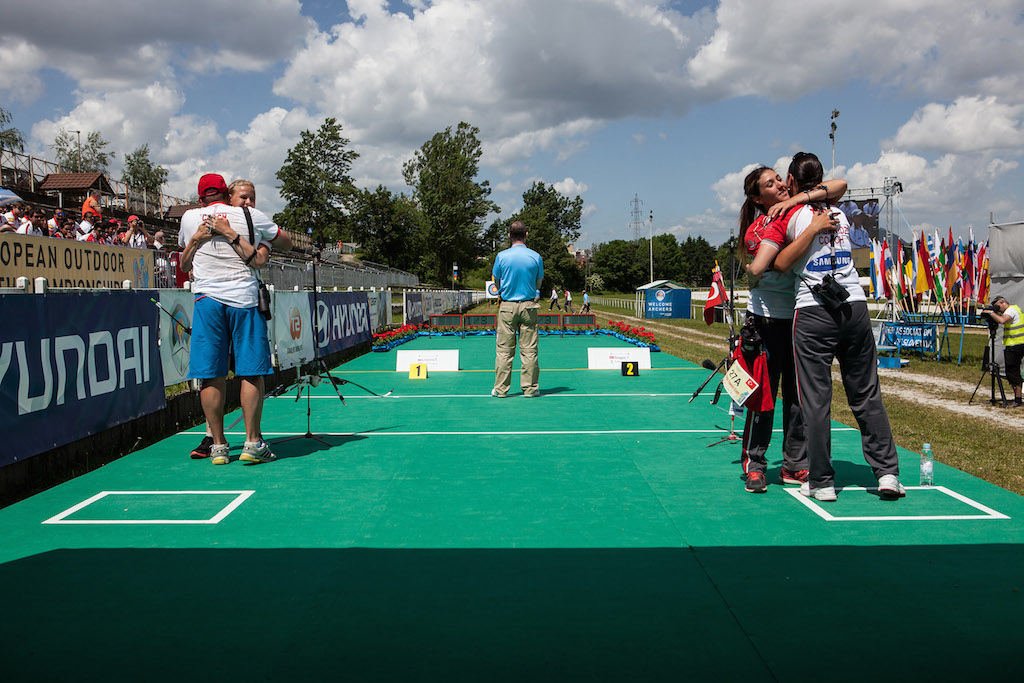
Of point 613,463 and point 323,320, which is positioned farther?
point 323,320

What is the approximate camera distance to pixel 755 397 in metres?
5.03

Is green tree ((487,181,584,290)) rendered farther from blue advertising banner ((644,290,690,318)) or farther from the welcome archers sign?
the welcome archers sign

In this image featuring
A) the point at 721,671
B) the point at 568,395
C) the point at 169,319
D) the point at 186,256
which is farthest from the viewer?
the point at 568,395

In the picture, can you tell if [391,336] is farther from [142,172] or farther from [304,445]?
[142,172]

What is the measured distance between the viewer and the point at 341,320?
1557cm

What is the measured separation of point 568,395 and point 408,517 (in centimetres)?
576

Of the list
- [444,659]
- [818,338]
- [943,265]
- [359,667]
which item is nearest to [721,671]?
[444,659]

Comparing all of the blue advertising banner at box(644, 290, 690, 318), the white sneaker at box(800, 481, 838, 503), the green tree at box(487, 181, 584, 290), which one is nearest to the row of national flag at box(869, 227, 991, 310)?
the white sneaker at box(800, 481, 838, 503)

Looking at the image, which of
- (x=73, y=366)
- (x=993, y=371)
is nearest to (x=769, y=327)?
(x=73, y=366)

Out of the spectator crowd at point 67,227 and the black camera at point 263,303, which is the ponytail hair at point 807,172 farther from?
the spectator crowd at point 67,227

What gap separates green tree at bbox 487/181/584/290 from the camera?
110m

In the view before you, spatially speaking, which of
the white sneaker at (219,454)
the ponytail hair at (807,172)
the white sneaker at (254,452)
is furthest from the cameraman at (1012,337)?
the white sneaker at (219,454)

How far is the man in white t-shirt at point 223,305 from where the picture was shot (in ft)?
18.2

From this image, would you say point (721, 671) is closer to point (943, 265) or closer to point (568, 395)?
point (568, 395)
